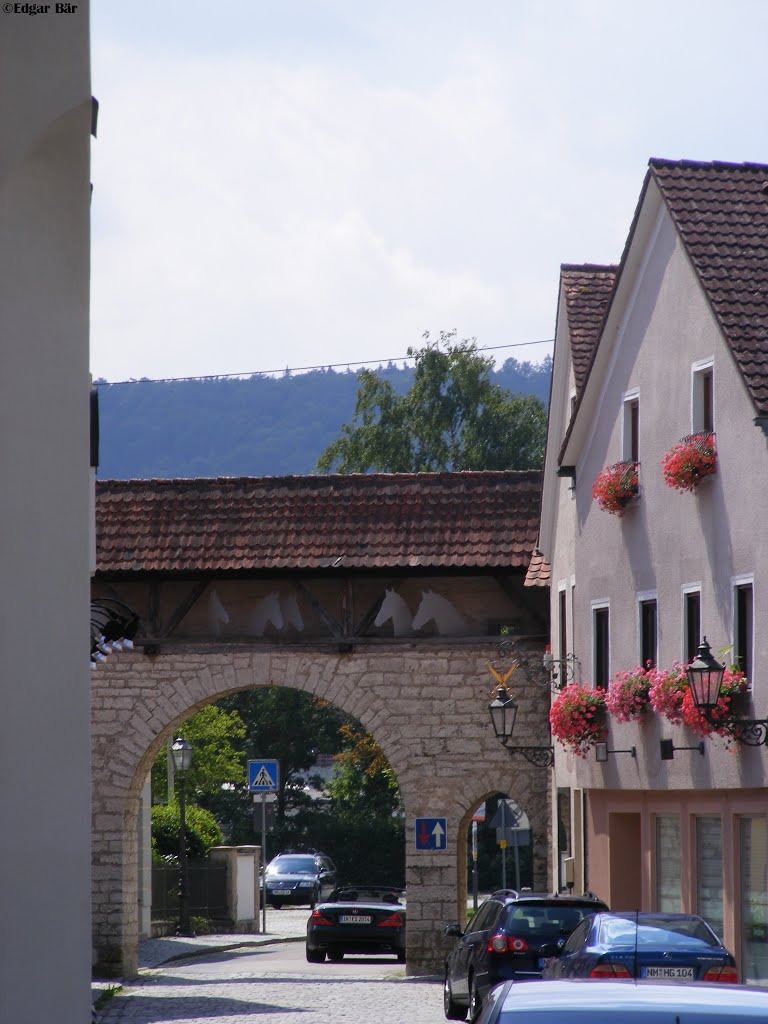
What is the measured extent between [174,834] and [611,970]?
2797 centimetres

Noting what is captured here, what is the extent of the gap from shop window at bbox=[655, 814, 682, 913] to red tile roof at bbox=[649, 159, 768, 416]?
598 cm

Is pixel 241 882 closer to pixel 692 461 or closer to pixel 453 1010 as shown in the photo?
pixel 453 1010

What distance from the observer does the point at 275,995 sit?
23156mm

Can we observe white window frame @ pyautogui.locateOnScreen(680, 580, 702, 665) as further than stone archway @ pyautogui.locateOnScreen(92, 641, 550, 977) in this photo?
No

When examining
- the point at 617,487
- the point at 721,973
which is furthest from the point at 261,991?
the point at 721,973

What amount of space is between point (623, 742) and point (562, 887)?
558 centimetres

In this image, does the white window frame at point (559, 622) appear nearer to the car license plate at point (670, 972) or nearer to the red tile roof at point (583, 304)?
the red tile roof at point (583, 304)

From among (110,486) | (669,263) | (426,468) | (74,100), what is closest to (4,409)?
(74,100)

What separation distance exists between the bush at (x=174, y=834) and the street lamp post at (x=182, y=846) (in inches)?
19.7

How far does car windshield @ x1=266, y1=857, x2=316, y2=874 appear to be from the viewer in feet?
178

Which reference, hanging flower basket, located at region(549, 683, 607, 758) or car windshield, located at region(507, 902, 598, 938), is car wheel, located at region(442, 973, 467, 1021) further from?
hanging flower basket, located at region(549, 683, 607, 758)

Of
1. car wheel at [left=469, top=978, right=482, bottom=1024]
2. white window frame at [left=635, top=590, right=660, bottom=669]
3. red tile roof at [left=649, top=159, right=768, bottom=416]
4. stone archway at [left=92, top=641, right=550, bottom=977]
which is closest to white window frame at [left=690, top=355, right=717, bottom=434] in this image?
red tile roof at [left=649, top=159, right=768, bottom=416]

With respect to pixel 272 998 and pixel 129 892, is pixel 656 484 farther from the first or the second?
pixel 129 892

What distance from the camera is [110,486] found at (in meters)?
29.6
